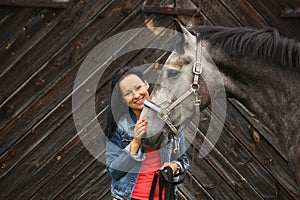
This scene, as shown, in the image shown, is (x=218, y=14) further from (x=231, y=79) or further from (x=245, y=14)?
(x=231, y=79)

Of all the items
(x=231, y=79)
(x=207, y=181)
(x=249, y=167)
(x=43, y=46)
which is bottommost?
(x=249, y=167)

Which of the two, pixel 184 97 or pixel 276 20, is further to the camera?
pixel 276 20

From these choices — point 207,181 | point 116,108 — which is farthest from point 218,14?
point 116,108

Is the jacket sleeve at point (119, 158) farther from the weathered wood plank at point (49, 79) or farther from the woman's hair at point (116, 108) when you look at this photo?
the weathered wood plank at point (49, 79)

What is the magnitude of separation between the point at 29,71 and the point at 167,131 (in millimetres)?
1687

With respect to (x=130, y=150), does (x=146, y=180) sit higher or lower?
lower

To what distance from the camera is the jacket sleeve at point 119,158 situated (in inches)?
110

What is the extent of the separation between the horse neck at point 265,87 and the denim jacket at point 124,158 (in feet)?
1.49

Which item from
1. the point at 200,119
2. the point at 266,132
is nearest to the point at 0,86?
the point at 200,119

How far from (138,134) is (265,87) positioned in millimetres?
771

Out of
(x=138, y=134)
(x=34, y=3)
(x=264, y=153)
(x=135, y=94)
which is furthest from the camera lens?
(x=264, y=153)

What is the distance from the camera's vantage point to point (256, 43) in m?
2.82

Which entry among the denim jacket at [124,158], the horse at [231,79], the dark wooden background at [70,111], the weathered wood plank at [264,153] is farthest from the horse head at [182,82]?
the weathered wood plank at [264,153]

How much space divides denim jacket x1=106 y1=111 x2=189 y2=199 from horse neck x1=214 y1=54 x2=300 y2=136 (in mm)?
453
